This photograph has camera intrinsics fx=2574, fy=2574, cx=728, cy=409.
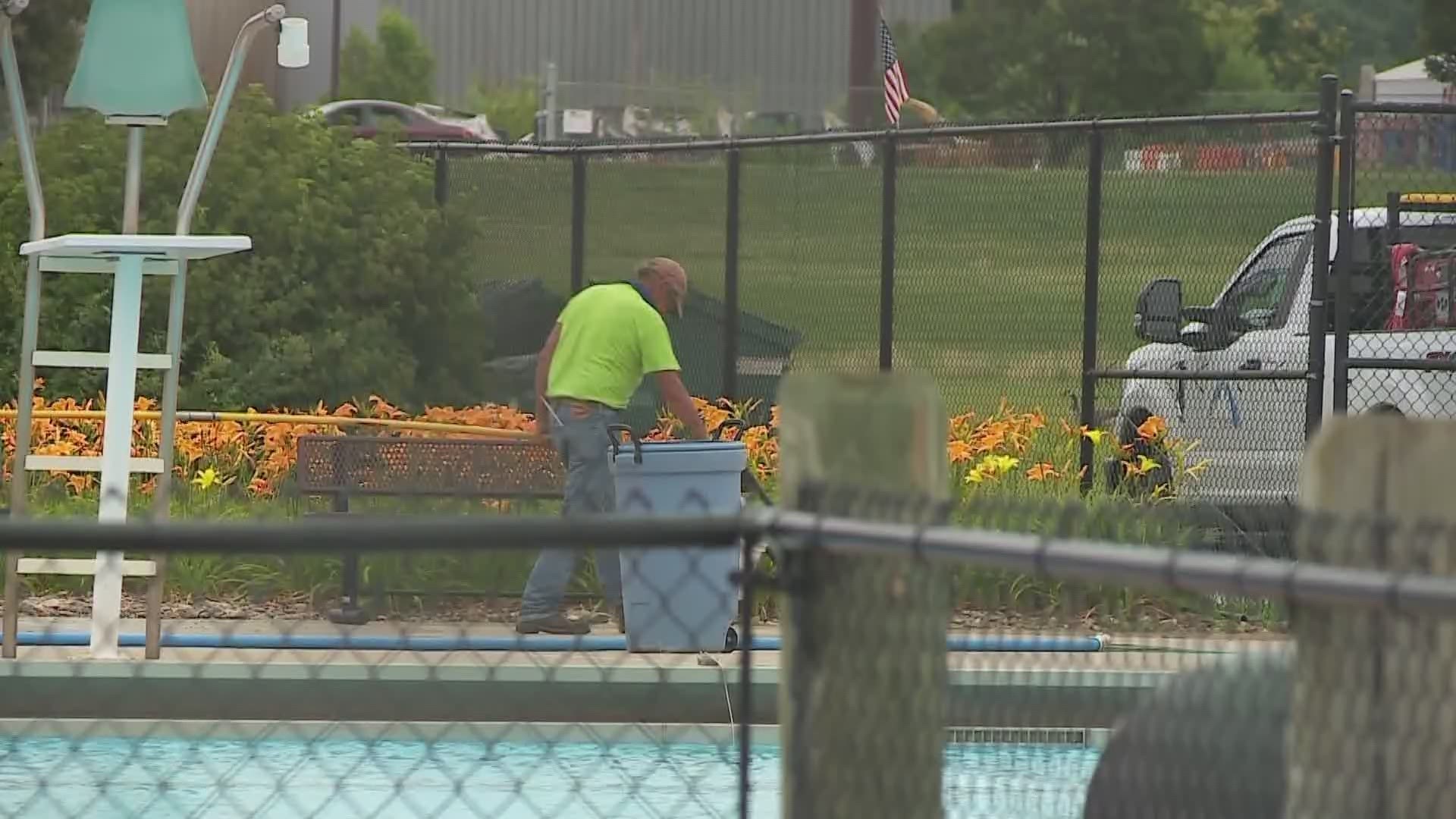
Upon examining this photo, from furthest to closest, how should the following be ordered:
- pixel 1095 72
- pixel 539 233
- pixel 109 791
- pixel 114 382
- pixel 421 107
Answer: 1. pixel 1095 72
2. pixel 421 107
3. pixel 539 233
4. pixel 114 382
5. pixel 109 791

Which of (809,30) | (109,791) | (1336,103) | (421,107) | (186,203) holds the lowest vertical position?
(109,791)

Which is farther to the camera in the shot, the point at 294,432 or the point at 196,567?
the point at 294,432

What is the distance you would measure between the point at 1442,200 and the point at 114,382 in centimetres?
656

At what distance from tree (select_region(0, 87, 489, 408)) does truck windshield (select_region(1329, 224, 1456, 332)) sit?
5373 mm

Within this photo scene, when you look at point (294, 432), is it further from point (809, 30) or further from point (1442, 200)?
point (809, 30)

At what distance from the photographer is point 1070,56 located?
197 ft

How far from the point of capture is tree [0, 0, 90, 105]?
32.0 meters

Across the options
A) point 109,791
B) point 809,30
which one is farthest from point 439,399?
point 809,30

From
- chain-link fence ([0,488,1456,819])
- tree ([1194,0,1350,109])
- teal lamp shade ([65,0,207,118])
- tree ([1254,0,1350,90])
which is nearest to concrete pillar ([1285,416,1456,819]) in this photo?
chain-link fence ([0,488,1456,819])

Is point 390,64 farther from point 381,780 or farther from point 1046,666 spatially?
point 1046,666

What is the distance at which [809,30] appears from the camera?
66625 millimetres

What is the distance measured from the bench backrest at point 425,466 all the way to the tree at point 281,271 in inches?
140

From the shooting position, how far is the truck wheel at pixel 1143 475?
12.8m

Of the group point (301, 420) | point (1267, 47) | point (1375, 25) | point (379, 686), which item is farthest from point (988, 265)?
point (1375, 25)
